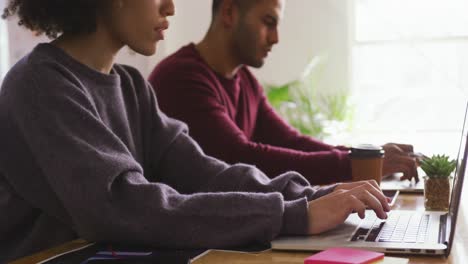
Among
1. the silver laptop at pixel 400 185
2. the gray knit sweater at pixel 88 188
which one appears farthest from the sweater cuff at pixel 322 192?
the silver laptop at pixel 400 185

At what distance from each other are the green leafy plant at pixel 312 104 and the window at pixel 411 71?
0.19m

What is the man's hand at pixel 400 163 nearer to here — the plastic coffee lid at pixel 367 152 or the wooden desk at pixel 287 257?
the plastic coffee lid at pixel 367 152

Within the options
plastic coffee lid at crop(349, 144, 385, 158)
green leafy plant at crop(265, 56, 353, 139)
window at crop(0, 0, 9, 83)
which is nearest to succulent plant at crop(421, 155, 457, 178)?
plastic coffee lid at crop(349, 144, 385, 158)

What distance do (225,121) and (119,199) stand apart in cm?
98

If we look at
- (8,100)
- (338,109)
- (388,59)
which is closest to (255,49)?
(8,100)

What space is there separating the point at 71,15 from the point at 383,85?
2947mm

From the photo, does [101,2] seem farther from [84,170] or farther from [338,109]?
[338,109]

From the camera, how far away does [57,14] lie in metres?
1.56

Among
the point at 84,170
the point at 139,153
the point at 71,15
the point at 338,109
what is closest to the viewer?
the point at 84,170

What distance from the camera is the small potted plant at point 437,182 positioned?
5.10 ft

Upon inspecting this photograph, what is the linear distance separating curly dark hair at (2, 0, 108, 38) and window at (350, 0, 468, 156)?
283 centimetres

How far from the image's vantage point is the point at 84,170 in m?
1.23

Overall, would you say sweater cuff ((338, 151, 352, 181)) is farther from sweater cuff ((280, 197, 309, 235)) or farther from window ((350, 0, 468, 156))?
window ((350, 0, 468, 156))

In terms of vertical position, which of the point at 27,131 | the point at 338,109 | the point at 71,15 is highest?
the point at 71,15
